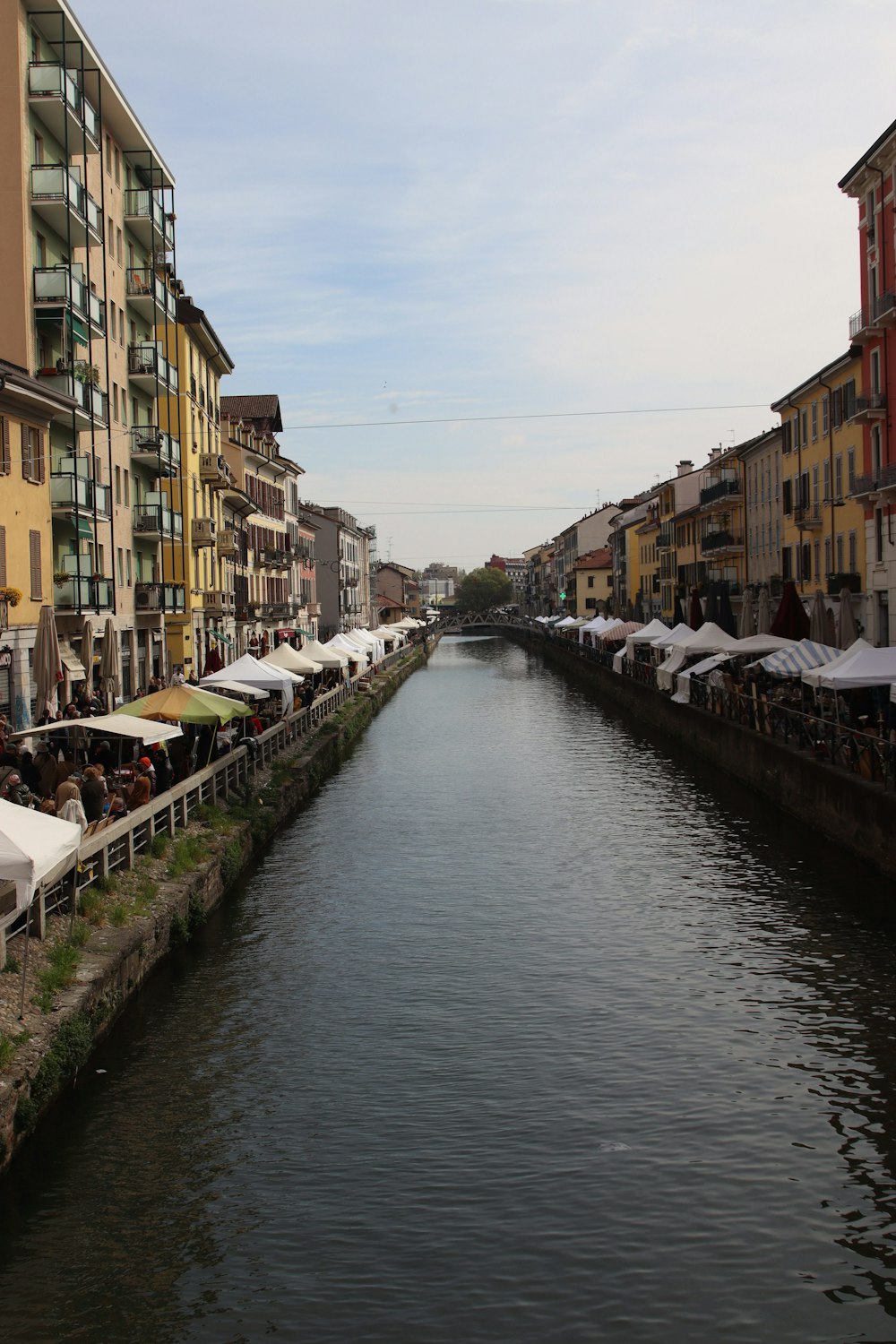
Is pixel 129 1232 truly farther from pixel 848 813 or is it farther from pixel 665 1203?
pixel 848 813

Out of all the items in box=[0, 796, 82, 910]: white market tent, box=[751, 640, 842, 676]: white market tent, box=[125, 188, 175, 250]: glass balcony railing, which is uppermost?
box=[125, 188, 175, 250]: glass balcony railing

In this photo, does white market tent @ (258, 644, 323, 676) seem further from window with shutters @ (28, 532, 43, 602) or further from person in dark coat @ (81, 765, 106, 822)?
person in dark coat @ (81, 765, 106, 822)

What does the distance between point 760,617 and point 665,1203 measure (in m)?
30.0

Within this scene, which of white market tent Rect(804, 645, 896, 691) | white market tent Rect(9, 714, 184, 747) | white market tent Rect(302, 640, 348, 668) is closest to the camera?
white market tent Rect(9, 714, 184, 747)

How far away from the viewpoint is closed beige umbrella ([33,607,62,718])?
23906 mm

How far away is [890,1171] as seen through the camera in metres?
10.9

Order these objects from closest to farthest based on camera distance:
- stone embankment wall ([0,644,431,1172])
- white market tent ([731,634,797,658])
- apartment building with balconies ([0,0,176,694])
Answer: stone embankment wall ([0,644,431,1172]), apartment building with balconies ([0,0,176,694]), white market tent ([731,634,797,658])

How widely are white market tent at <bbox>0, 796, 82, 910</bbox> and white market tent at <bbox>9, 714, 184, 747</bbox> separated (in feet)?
23.4

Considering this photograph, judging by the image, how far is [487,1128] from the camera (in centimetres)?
1177

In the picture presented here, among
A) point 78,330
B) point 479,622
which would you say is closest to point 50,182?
point 78,330

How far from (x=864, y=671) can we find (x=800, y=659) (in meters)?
4.82

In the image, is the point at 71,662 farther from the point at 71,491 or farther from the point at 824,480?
the point at 824,480

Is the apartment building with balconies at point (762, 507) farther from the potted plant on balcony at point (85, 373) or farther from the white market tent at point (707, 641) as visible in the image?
the potted plant on balcony at point (85, 373)

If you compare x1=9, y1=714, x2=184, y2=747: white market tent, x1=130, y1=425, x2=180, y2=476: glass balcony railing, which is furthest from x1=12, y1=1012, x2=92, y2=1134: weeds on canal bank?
x1=130, y1=425, x2=180, y2=476: glass balcony railing
